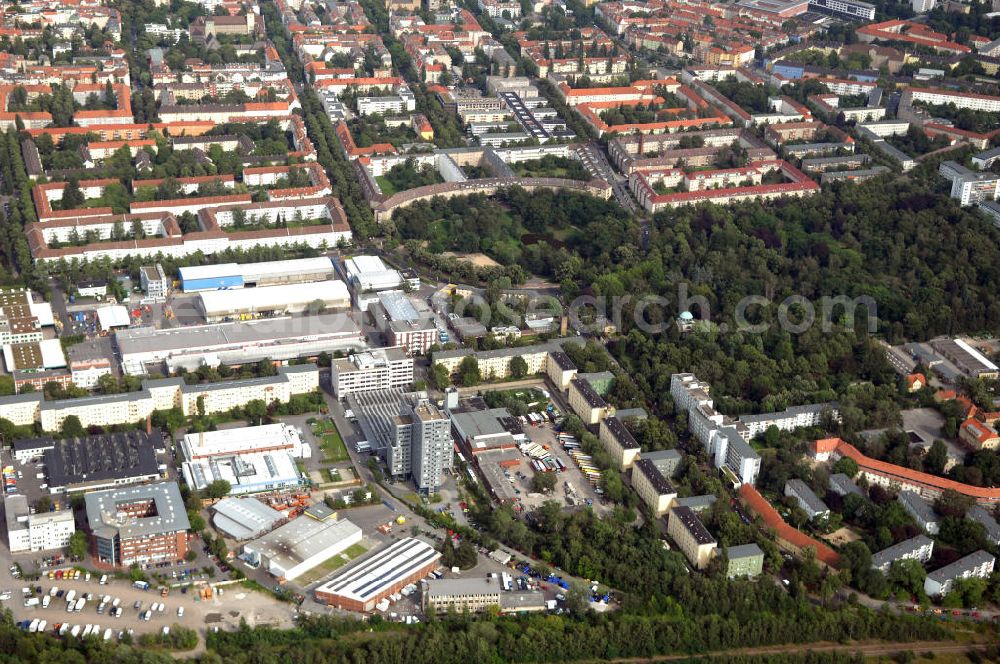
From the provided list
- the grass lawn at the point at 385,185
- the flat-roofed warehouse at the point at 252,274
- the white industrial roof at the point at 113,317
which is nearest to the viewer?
the white industrial roof at the point at 113,317

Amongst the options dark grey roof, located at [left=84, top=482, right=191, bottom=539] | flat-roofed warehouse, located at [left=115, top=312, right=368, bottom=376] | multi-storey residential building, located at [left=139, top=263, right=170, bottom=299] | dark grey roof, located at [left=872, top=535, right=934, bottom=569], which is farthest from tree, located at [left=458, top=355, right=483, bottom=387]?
dark grey roof, located at [left=872, top=535, right=934, bottom=569]

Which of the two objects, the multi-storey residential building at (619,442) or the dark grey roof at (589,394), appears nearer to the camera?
the multi-storey residential building at (619,442)

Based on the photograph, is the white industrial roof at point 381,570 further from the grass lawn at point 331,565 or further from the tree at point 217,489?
the tree at point 217,489

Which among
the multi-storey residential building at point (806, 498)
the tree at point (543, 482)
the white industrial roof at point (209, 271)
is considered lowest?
the multi-storey residential building at point (806, 498)

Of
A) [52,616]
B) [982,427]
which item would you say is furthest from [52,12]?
[982,427]

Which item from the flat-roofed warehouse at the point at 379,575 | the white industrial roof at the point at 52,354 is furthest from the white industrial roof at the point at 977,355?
the white industrial roof at the point at 52,354

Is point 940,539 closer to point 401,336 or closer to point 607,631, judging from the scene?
point 607,631
